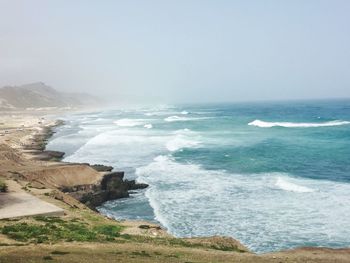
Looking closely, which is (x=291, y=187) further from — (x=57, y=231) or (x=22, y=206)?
(x=57, y=231)

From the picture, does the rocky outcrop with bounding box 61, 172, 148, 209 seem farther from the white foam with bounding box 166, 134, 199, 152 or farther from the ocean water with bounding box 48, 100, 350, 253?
the white foam with bounding box 166, 134, 199, 152

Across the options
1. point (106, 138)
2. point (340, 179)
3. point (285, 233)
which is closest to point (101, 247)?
point (285, 233)

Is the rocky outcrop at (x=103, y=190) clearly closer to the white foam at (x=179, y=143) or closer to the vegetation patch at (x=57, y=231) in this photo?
the vegetation patch at (x=57, y=231)

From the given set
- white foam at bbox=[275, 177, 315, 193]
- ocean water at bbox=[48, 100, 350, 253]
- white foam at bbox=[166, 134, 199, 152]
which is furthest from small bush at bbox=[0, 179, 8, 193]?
white foam at bbox=[166, 134, 199, 152]

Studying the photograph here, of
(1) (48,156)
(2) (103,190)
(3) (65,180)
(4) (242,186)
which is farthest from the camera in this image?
(1) (48,156)

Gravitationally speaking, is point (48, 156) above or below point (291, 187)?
above

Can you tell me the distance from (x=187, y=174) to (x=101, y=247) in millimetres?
27689

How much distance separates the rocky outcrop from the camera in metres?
37.2

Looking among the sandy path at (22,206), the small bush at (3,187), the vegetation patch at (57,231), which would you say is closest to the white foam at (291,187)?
the vegetation patch at (57,231)

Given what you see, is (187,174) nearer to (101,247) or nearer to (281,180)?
(281,180)

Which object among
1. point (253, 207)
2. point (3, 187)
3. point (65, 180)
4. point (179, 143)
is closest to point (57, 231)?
point (3, 187)

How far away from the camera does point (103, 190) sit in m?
39.0

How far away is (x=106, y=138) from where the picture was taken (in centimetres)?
8388

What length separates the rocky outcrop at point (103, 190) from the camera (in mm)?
37250
